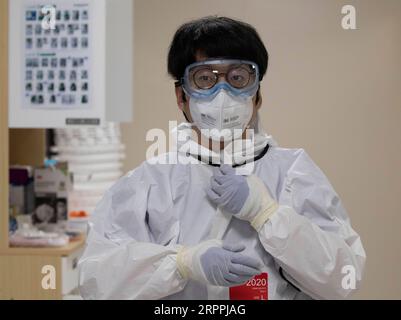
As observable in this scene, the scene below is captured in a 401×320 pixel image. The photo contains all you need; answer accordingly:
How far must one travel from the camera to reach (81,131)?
98.7 inches

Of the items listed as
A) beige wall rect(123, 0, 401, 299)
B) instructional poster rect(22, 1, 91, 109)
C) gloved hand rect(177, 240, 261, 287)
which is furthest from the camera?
instructional poster rect(22, 1, 91, 109)

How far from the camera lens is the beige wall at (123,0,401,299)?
153 centimetres

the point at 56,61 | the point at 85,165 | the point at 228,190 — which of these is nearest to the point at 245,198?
the point at 228,190

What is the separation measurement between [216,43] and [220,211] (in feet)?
1.20

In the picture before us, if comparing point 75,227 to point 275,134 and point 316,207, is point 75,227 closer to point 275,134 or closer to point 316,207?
point 275,134

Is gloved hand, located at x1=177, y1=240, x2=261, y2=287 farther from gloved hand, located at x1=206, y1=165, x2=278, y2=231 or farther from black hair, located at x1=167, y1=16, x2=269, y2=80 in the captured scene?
black hair, located at x1=167, y1=16, x2=269, y2=80

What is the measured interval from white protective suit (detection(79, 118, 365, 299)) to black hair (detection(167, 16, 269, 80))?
0.16 meters

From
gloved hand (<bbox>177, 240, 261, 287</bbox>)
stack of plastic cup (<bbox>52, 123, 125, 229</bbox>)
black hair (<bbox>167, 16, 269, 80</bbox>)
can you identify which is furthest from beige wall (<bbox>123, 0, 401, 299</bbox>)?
stack of plastic cup (<bbox>52, 123, 125, 229</bbox>)

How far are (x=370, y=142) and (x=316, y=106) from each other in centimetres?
18

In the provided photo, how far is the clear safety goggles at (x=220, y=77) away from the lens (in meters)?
1.26
